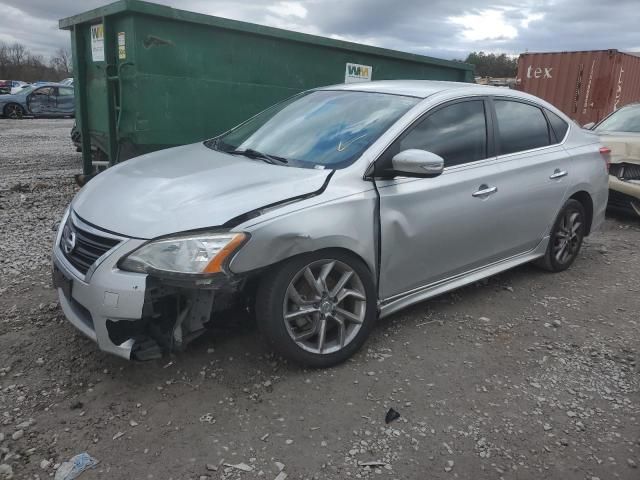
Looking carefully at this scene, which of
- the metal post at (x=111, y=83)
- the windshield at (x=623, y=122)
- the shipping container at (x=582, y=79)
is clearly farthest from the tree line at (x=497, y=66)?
the metal post at (x=111, y=83)

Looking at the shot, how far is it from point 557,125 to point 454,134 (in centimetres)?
145

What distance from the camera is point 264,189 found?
297 centimetres

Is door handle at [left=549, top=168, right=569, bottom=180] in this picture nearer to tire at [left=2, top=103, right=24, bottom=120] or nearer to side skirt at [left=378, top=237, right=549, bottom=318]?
side skirt at [left=378, top=237, right=549, bottom=318]

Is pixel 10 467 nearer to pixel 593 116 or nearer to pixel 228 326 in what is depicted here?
pixel 228 326

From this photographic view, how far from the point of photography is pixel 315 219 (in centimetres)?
295

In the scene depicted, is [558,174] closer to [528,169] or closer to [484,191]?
[528,169]

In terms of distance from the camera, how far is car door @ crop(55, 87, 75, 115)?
21.5 metres

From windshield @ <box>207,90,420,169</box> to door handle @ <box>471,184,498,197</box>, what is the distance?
29.1 inches

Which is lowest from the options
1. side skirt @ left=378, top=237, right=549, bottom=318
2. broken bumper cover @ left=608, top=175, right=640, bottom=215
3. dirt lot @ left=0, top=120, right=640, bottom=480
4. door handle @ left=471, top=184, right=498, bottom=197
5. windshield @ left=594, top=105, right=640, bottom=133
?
dirt lot @ left=0, top=120, right=640, bottom=480

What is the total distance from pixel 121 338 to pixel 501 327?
8.15 ft

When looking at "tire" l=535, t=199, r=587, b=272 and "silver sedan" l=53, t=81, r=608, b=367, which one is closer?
"silver sedan" l=53, t=81, r=608, b=367

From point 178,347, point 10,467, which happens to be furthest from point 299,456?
point 10,467

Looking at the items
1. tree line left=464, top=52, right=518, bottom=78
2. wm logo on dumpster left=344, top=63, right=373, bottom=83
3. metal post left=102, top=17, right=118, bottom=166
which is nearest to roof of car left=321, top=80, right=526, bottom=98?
metal post left=102, top=17, right=118, bottom=166

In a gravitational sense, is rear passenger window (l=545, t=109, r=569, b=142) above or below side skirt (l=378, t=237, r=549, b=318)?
above
